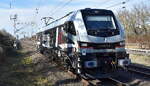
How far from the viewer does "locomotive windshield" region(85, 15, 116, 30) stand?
13.4m

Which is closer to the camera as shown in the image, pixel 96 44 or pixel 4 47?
pixel 96 44

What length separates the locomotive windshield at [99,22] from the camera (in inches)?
526

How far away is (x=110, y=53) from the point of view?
13109 mm

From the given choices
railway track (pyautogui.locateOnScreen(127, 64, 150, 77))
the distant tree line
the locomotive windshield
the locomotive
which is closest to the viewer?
the locomotive

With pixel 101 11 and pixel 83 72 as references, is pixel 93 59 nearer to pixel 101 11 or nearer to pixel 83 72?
pixel 83 72

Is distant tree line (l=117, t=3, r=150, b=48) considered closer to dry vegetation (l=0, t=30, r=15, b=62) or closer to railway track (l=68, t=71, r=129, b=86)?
dry vegetation (l=0, t=30, r=15, b=62)

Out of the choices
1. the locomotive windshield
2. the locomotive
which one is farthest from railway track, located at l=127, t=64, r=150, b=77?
the locomotive windshield

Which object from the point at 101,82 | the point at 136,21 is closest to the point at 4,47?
the point at 101,82

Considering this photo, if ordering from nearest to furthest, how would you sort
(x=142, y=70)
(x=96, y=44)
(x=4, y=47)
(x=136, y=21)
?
(x=96, y=44)
(x=142, y=70)
(x=4, y=47)
(x=136, y=21)

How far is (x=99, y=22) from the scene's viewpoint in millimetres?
13570

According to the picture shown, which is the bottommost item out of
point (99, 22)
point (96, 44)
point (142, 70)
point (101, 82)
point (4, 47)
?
point (101, 82)

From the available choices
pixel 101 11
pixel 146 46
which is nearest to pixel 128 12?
pixel 146 46

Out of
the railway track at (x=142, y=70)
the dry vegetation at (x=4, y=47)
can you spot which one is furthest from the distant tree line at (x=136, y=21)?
the railway track at (x=142, y=70)

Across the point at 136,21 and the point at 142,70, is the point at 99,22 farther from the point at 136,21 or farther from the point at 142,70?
the point at 136,21
